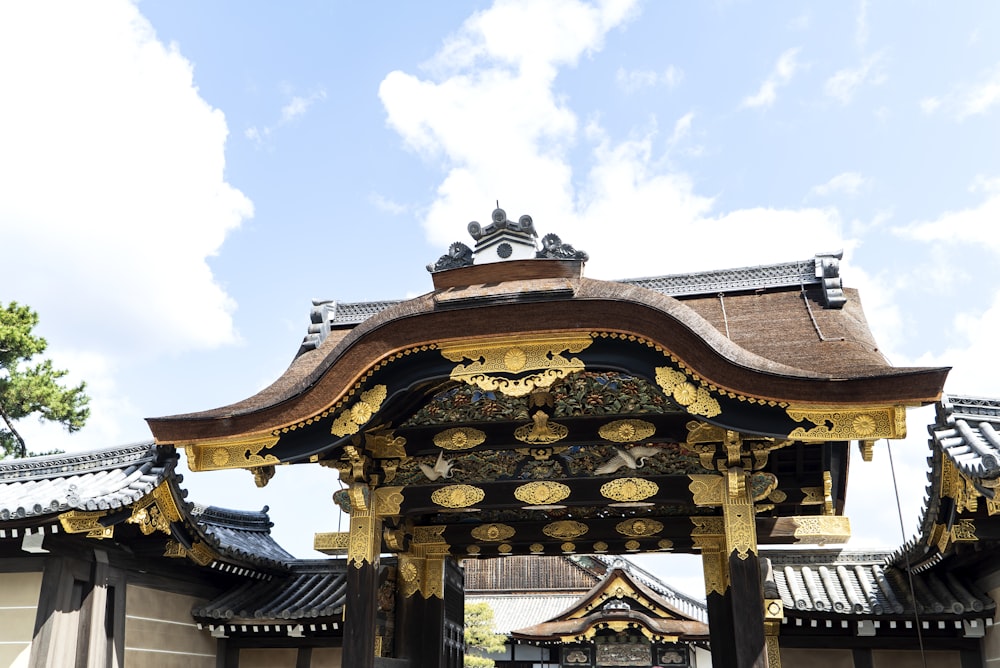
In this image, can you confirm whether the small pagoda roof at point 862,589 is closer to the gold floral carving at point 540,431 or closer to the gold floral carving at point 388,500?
the gold floral carving at point 540,431

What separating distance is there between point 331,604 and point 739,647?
5410mm

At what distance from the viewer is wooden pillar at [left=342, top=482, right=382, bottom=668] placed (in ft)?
24.8

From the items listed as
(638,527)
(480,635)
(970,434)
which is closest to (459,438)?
(638,527)

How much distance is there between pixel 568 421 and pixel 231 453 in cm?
343

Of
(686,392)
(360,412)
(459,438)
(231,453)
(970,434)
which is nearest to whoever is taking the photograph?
(686,392)

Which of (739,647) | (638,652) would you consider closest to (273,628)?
(739,647)

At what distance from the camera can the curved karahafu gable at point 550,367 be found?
6387 millimetres

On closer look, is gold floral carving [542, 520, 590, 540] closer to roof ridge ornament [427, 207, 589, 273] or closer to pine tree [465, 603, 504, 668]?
roof ridge ornament [427, 207, 589, 273]

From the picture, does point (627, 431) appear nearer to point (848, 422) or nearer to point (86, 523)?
point (848, 422)

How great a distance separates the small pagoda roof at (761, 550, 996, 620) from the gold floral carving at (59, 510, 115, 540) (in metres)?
7.00

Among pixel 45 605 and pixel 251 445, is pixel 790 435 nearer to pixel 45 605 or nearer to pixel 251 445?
pixel 251 445

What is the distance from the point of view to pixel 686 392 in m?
6.81

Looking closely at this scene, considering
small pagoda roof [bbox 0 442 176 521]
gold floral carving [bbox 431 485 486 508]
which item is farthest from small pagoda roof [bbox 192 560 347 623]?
small pagoda roof [bbox 0 442 176 521]

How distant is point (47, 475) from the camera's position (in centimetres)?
911
